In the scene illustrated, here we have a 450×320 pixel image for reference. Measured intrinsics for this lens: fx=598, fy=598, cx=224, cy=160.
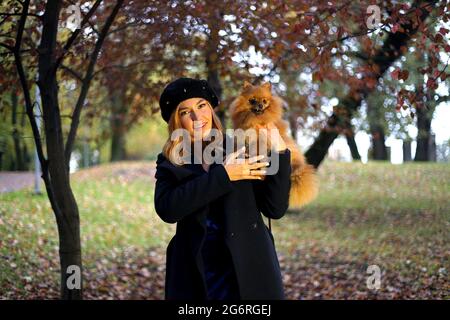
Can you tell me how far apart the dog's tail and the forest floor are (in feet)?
12.2

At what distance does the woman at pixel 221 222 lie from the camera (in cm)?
286

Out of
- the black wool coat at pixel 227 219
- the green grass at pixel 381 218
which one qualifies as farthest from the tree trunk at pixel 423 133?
the black wool coat at pixel 227 219

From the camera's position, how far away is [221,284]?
293cm

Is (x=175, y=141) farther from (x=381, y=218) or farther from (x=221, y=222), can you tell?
(x=381, y=218)

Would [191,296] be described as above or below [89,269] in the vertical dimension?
above

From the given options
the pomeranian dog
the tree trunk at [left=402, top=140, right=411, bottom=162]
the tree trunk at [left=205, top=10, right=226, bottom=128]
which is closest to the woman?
the pomeranian dog

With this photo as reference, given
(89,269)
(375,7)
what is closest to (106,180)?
(89,269)

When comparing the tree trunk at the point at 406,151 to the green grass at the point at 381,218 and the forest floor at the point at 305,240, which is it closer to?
the green grass at the point at 381,218

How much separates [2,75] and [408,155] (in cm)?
1455

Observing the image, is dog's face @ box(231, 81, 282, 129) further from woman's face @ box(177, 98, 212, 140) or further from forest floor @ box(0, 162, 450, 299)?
forest floor @ box(0, 162, 450, 299)

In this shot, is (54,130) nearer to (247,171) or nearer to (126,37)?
(126,37)

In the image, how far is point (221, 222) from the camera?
2982 millimetres

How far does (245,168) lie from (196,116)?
1.39ft
